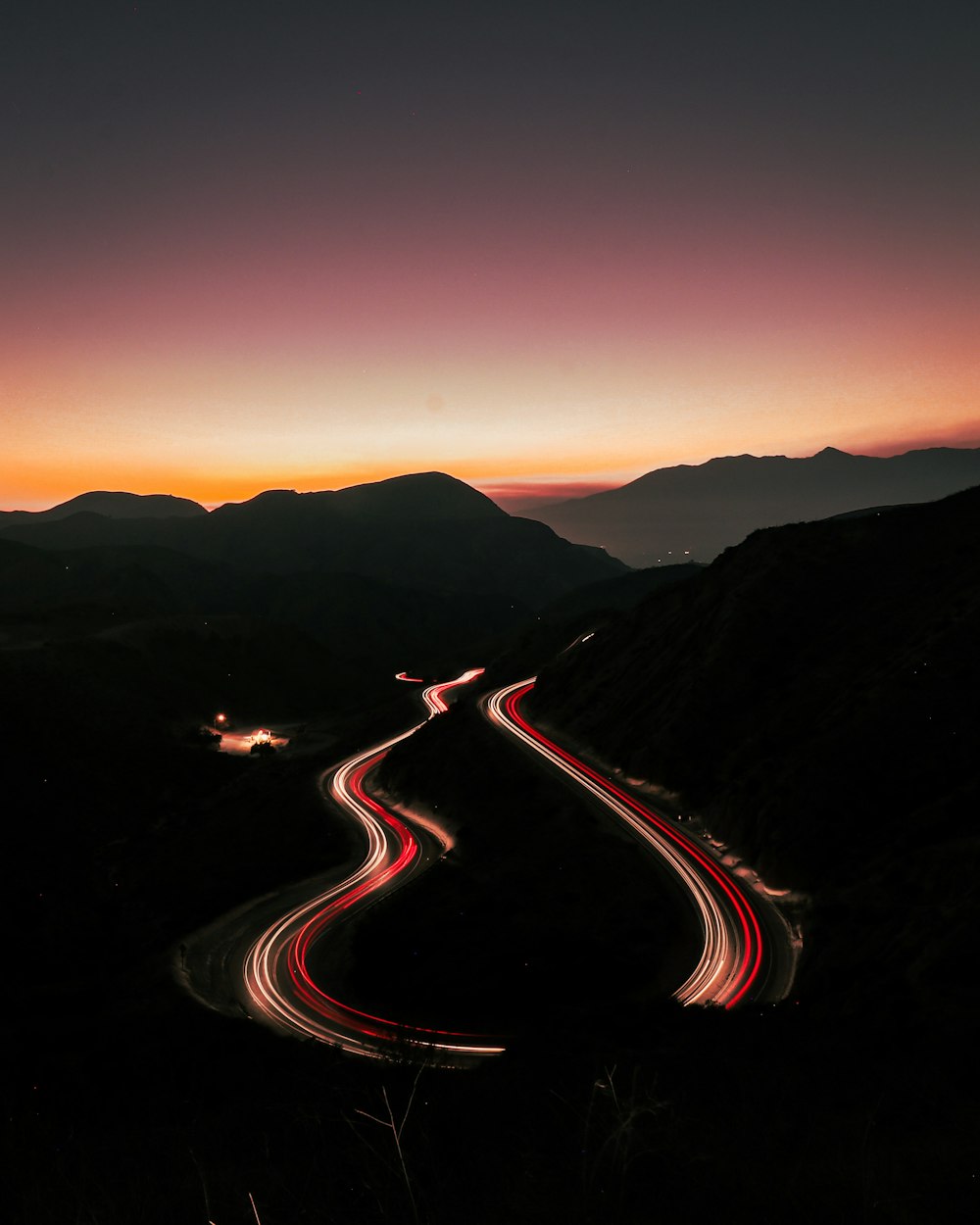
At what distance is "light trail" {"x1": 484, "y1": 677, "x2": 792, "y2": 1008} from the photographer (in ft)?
116

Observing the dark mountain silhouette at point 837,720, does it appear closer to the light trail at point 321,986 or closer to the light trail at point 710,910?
the light trail at point 710,910

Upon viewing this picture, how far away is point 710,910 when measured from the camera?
42.2 m

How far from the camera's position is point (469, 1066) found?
30625 millimetres

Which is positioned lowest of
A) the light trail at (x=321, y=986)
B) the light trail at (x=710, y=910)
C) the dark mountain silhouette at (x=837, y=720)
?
the light trail at (x=321, y=986)

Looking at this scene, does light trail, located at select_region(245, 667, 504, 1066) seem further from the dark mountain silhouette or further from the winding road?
the dark mountain silhouette

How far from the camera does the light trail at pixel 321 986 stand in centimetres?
3312

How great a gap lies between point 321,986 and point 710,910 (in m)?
20.5

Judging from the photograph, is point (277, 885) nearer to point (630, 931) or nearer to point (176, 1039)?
point (176, 1039)

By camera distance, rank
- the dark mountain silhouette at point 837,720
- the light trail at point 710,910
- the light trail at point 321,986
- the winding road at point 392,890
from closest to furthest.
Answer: the light trail at point 321,986 → the dark mountain silhouette at point 837,720 → the winding road at point 392,890 → the light trail at point 710,910

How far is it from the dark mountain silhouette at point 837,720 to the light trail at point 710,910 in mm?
2229

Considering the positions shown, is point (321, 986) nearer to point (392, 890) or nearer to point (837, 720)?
point (392, 890)

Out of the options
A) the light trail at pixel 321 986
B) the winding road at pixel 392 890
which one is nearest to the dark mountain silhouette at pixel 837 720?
the winding road at pixel 392 890

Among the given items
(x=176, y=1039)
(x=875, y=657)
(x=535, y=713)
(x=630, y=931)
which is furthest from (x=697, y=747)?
(x=176, y=1039)

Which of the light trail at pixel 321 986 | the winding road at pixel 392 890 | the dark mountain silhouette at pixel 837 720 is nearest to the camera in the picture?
the light trail at pixel 321 986
